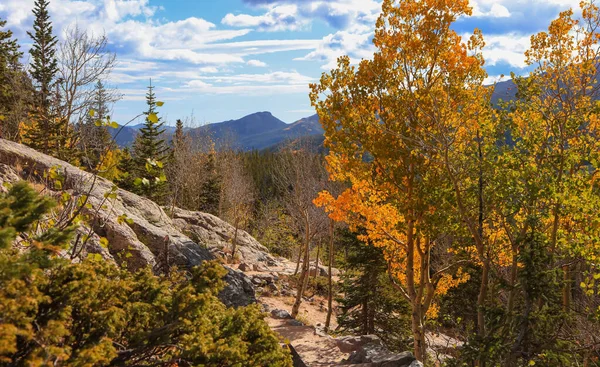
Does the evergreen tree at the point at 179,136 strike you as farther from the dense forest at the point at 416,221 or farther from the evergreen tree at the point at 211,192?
the dense forest at the point at 416,221

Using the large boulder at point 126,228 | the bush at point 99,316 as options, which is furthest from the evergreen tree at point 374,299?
the bush at point 99,316

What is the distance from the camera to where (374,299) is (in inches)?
576

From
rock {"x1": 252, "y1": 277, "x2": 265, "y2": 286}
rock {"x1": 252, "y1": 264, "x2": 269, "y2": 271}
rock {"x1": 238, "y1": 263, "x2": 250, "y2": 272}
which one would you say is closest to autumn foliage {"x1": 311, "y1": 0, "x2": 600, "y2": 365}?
rock {"x1": 252, "y1": 277, "x2": 265, "y2": 286}

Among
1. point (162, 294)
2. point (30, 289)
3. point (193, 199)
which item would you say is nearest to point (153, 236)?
point (162, 294)

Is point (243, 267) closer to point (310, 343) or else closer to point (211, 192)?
point (310, 343)

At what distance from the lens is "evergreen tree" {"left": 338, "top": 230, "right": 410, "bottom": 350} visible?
14336 millimetres

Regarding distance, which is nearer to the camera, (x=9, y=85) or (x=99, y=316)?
(x=99, y=316)

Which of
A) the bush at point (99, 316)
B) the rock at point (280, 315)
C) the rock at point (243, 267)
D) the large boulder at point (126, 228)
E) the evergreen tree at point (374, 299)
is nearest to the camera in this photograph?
the bush at point (99, 316)

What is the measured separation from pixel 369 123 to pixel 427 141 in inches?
44.9

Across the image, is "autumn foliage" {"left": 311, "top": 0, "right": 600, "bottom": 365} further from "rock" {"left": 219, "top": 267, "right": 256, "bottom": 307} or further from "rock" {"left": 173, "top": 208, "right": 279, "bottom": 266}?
"rock" {"left": 173, "top": 208, "right": 279, "bottom": 266}

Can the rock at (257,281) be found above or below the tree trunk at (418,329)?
below

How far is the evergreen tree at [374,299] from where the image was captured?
14.3 meters

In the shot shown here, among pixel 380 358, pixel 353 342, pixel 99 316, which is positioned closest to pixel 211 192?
→ pixel 353 342

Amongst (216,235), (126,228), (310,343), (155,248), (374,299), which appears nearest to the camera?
(126,228)
